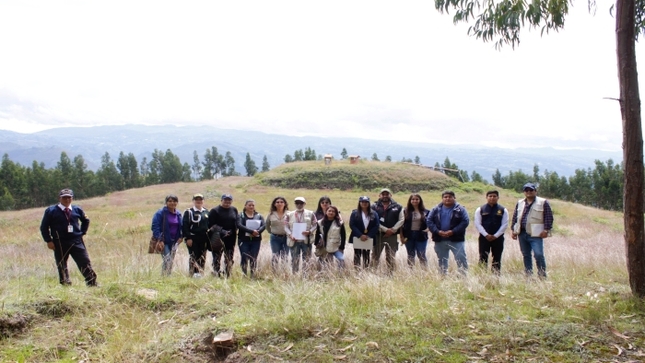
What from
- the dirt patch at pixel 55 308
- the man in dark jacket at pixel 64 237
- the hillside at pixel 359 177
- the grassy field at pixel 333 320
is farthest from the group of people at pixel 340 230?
the hillside at pixel 359 177

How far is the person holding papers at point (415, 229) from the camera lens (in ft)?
25.3

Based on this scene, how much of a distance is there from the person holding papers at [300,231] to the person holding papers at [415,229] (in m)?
1.64

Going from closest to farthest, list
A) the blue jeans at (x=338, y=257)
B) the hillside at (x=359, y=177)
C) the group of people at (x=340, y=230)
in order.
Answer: the group of people at (x=340, y=230)
the blue jeans at (x=338, y=257)
the hillside at (x=359, y=177)

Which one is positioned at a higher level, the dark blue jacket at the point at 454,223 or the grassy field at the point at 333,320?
the dark blue jacket at the point at 454,223

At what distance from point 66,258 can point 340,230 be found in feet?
14.4

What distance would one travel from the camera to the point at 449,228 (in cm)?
737

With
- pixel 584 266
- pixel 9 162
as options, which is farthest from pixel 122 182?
pixel 584 266

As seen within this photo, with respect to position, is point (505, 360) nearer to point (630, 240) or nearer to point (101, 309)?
point (630, 240)

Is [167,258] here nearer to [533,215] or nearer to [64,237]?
[64,237]

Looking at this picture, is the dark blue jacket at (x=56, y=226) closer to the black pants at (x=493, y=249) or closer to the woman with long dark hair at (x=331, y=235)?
the woman with long dark hair at (x=331, y=235)

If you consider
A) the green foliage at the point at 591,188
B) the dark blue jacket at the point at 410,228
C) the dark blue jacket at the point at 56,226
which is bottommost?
the green foliage at the point at 591,188

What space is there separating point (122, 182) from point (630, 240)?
3532 inches

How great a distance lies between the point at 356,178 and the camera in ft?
154

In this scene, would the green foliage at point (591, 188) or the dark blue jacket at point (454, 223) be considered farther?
the green foliage at point (591, 188)
